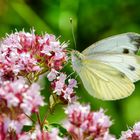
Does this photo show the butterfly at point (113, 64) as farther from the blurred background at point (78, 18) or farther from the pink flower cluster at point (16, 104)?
the blurred background at point (78, 18)

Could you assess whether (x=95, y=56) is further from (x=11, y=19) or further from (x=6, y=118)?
(x=11, y=19)

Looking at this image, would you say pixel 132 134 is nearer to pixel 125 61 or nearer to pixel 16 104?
pixel 125 61

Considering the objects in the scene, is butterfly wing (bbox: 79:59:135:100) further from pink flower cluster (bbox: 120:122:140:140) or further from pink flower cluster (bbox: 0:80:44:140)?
pink flower cluster (bbox: 0:80:44:140)

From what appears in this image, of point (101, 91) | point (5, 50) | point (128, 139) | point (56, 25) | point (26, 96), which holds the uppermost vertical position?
point (56, 25)

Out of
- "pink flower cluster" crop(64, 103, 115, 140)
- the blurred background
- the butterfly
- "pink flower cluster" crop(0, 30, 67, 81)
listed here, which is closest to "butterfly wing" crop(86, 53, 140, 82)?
the butterfly

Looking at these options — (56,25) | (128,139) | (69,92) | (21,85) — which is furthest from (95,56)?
(56,25)

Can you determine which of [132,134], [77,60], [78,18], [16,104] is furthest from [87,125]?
[78,18]

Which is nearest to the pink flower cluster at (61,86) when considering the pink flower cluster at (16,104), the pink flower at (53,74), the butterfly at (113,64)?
the pink flower at (53,74)
